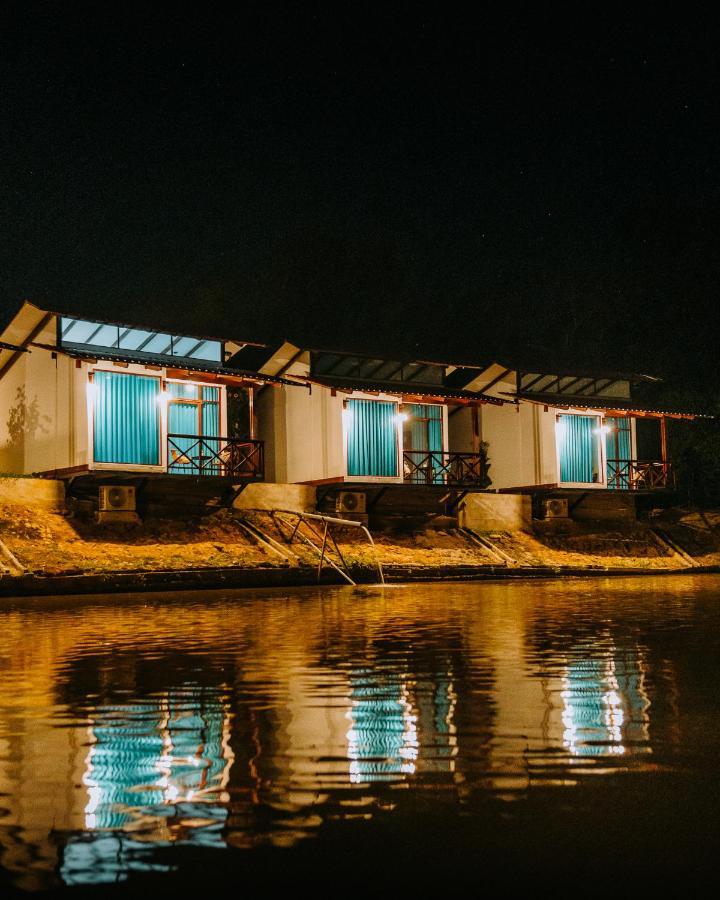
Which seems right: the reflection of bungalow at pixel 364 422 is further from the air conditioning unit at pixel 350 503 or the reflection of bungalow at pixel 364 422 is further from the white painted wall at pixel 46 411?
the white painted wall at pixel 46 411

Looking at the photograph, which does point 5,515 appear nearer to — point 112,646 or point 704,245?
point 112,646

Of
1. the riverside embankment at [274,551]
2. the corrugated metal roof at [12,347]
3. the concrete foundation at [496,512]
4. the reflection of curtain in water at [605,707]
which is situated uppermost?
the corrugated metal roof at [12,347]

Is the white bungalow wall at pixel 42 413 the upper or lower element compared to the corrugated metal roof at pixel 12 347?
lower

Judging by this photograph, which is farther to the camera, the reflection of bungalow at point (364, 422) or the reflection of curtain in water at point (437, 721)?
the reflection of bungalow at point (364, 422)

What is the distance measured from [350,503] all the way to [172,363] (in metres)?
7.66

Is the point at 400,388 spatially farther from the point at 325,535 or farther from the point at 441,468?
the point at 325,535

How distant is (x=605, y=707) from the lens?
7094mm

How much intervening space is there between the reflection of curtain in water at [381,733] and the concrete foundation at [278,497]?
23.5 metres

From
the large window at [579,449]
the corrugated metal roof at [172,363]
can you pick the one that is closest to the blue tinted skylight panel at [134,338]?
the corrugated metal roof at [172,363]

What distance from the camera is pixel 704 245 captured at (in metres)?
52.8

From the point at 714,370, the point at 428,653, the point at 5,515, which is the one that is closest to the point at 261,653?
the point at 428,653

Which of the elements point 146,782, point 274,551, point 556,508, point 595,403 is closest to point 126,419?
point 274,551

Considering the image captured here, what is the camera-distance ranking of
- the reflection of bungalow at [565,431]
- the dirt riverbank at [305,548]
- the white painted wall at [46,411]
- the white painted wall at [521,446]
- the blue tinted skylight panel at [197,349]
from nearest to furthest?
the dirt riverbank at [305,548] < the white painted wall at [46,411] < the blue tinted skylight panel at [197,349] < the white painted wall at [521,446] < the reflection of bungalow at [565,431]

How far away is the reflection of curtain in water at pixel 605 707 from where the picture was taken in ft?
19.0
